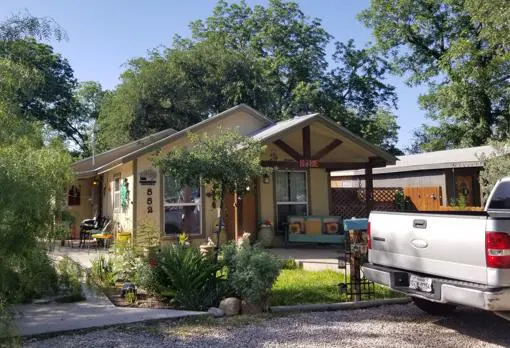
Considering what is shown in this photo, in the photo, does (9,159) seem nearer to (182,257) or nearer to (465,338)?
(182,257)

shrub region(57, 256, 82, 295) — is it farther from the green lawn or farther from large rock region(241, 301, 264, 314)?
the green lawn

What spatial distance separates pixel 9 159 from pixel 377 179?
21.4 meters

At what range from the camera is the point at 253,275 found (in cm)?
715

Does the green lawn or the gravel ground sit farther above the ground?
the green lawn

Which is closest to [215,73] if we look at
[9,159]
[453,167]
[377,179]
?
[377,179]

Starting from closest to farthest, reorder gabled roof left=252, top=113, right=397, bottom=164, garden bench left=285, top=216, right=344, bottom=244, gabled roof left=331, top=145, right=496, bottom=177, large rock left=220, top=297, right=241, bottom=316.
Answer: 1. large rock left=220, top=297, right=241, bottom=316
2. gabled roof left=252, top=113, right=397, bottom=164
3. garden bench left=285, top=216, right=344, bottom=244
4. gabled roof left=331, top=145, right=496, bottom=177

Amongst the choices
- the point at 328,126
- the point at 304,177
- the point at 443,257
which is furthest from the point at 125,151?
the point at 443,257

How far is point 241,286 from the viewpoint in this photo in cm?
728

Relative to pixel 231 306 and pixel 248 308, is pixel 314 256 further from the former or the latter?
pixel 231 306

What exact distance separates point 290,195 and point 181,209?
11.7ft

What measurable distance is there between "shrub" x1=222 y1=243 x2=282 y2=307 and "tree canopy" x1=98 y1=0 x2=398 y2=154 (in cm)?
2073

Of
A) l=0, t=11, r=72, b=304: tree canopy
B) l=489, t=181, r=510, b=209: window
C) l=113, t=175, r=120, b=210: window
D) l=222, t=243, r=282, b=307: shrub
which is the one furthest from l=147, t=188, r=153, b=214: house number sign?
l=489, t=181, r=510, b=209: window

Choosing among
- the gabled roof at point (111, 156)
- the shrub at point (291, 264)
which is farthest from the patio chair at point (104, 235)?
the shrub at point (291, 264)

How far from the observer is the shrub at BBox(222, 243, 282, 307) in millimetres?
7152
